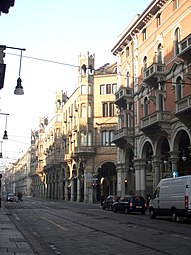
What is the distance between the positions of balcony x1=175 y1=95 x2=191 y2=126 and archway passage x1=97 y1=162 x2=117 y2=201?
106 ft

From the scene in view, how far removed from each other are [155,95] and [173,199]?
1724 centimetres

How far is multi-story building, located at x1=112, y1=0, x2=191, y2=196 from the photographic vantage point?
120ft

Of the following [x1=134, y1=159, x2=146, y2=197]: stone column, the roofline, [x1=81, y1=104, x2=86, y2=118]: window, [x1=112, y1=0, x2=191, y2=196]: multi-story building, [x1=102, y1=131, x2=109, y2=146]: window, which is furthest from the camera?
[x1=81, y1=104, x2=86, y2=118]: window

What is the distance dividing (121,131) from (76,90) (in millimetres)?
26657

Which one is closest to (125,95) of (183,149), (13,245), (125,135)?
(125,135)

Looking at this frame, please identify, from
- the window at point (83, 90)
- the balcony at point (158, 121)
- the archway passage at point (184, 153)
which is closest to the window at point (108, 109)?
the window at point (83, 90)

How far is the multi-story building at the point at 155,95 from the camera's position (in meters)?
36.4

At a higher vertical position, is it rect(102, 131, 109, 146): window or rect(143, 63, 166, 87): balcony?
rect(143, 63, 166, 87): balcony

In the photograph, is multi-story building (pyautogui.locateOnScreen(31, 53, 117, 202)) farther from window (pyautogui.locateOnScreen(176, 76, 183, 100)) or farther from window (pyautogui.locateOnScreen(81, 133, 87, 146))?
window (pyautogui.locateOnScreen(176, 76, 183, 100))

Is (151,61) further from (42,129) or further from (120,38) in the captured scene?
(42,129)

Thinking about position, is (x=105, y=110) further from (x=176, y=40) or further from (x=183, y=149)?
(x=176, y=40)

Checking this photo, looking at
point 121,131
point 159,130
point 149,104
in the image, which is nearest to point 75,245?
point 159,130

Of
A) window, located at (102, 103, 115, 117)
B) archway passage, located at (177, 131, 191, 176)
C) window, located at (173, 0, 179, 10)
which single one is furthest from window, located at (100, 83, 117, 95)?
window, located at (173, 0, 179, 10)

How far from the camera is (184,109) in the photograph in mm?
32906
